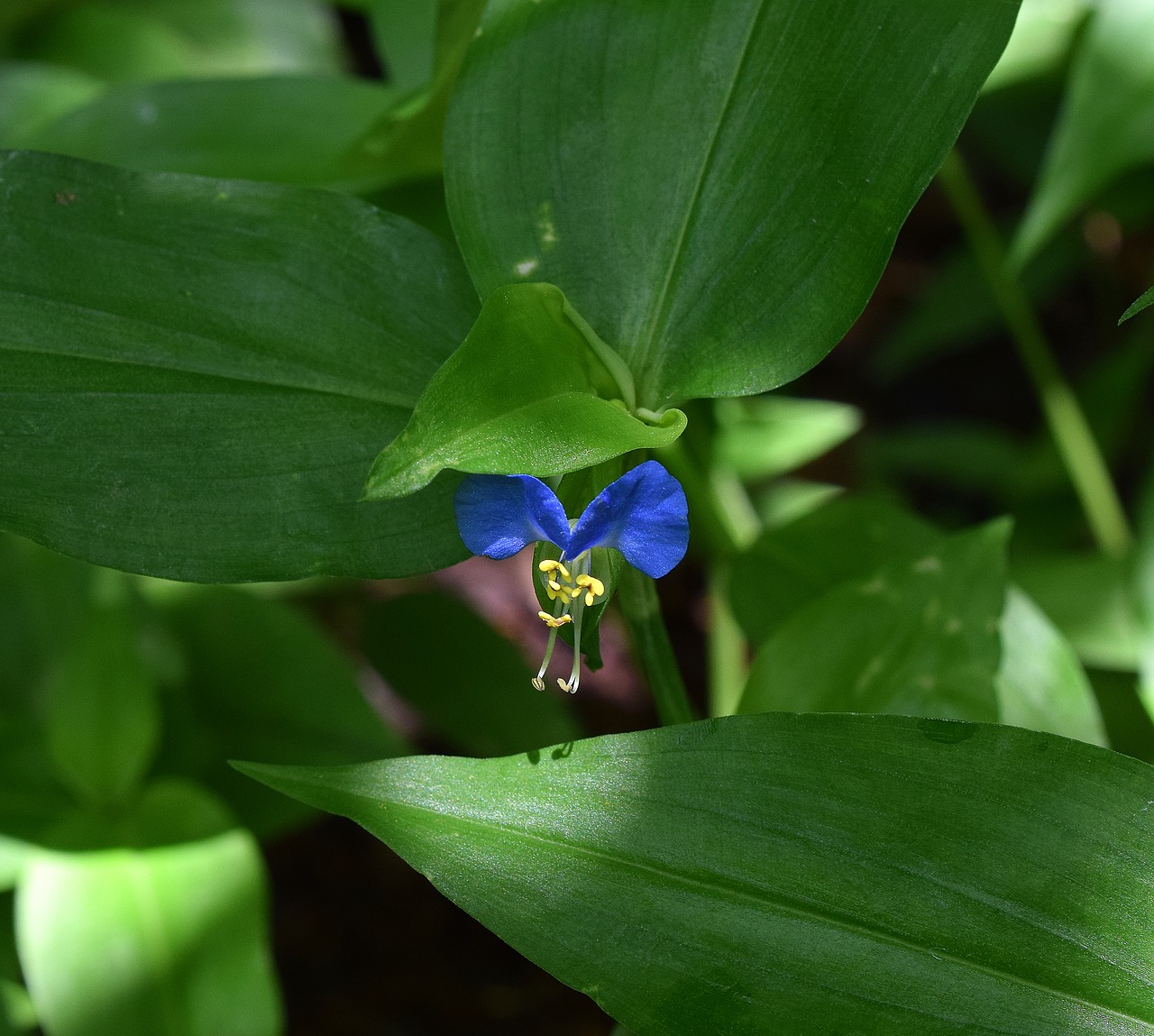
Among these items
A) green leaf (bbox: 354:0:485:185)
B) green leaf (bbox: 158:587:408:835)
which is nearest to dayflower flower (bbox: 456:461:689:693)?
green leaf (bbox: 354:0:485:185)

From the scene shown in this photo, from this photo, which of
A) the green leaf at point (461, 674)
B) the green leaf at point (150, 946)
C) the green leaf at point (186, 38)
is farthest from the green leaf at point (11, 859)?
the green leaf at point (186, 38)

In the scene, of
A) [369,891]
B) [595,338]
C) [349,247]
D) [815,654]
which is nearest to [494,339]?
[595,338]

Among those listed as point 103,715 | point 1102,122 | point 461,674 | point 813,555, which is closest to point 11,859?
point 103,715

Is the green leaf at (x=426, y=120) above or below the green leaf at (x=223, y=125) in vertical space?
below

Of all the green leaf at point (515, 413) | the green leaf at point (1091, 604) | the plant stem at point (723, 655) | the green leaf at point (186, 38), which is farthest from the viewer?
the green leaf at point (186, 38)

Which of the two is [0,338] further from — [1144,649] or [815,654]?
[1144,649]

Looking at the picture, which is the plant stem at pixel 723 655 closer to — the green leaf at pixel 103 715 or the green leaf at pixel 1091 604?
the green leaf at pixel 1091 604

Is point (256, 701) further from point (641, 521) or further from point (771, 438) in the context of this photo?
point (641, 521)
